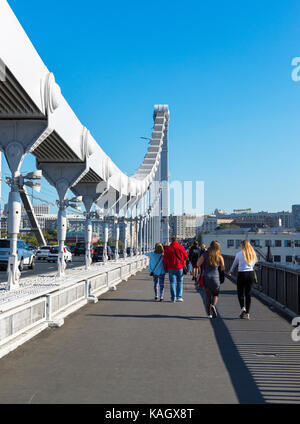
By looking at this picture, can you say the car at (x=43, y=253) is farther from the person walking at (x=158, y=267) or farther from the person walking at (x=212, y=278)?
the person walking at (x=212, y=278)

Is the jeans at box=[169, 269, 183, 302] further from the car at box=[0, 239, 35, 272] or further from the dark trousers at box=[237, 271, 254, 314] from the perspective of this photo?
the car at box=[0, 239, 35, 272]

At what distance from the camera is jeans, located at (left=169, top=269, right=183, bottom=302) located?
15281mm

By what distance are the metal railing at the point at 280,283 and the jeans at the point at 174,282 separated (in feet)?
8.41

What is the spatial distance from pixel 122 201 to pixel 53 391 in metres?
33.1

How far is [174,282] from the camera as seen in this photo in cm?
1588

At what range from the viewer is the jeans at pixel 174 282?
50.1 feet

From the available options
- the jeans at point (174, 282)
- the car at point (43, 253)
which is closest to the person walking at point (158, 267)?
the jeans at point (174, 282)

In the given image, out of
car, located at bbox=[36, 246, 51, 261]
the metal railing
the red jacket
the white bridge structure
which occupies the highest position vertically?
the white bridge structure

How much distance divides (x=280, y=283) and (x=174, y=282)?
112 inches

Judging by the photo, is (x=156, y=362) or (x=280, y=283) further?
(x=280, y=283)

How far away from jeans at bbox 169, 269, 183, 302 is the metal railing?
2.56 m

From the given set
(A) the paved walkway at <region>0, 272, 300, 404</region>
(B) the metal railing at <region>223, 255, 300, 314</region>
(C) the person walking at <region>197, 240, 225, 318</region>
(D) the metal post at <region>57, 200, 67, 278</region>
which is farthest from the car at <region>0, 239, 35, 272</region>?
(C) the person walking at <region>197, 240, 225, 318</region>

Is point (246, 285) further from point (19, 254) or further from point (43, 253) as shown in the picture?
point (43, 253)

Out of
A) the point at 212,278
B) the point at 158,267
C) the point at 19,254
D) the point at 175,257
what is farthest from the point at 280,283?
the point at 19,254
